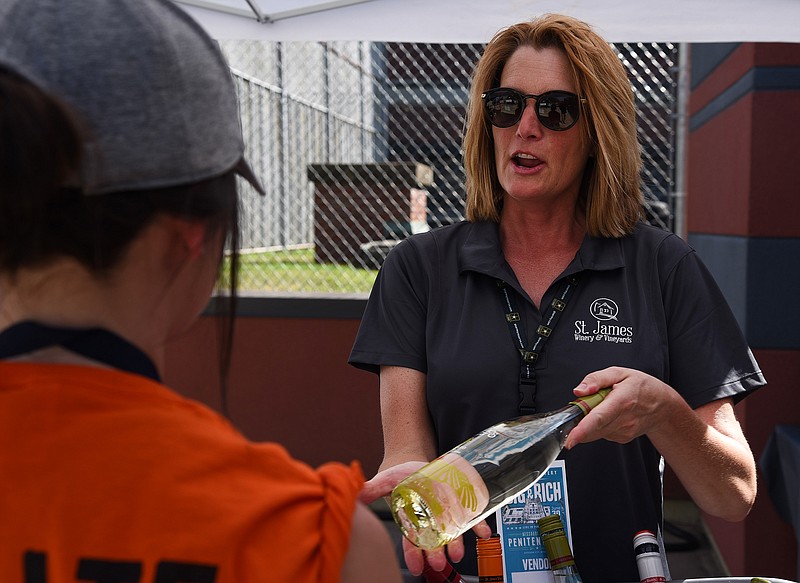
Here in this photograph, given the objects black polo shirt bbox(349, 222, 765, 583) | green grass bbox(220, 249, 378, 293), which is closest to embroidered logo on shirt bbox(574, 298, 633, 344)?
black polo shirt bbox(349, 222, 765, 583)

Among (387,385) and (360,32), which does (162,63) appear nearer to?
(387,385)

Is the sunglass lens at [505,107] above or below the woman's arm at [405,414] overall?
above

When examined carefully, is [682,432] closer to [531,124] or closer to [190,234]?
[531,124]

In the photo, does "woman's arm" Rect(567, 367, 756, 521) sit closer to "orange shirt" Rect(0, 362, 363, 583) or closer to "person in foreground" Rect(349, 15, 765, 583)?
"person in foreground" Rect(349, 15, 765, 583)

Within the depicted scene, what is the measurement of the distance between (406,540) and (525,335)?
597mm

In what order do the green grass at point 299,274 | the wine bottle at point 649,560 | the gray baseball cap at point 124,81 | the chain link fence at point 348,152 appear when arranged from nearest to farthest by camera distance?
the gray baseball cap at point 124,81, the wine bottle at point 649,560, the green grass at point 299,274, the chain link fence at point 348,152

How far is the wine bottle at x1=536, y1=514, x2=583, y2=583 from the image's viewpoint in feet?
5.34

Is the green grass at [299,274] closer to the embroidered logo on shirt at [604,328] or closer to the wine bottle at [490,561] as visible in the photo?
the embroidered logo on shirt at [604,328]

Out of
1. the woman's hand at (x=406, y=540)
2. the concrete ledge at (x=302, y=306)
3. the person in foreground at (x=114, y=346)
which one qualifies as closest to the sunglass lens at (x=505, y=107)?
the woman's hand at (x=406, y=540)

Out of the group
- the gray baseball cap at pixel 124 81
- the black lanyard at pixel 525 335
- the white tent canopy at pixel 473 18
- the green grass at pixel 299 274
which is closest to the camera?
the gray baseball cap at pixel 124 81

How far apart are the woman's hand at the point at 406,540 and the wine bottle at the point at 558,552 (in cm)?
15

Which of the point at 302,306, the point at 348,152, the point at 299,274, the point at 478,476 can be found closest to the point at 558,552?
the point at 478,476

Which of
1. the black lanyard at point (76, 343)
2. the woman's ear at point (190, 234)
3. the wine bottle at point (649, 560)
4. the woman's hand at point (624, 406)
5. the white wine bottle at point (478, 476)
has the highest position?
the woman's ear at point (190, 234)

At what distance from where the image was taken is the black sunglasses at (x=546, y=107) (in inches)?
83.3
